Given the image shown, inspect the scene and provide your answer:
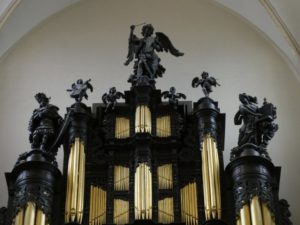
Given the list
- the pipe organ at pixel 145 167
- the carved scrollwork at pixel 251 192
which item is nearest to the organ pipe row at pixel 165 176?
the pipe organ at pixel 145 167

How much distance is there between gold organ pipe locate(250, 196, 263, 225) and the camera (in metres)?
14.2

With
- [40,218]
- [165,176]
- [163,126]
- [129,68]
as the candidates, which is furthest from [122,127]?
[129,68]

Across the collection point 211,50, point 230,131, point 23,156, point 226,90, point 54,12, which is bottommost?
point 23,156

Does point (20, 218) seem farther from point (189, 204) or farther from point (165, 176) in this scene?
point (189, 204)

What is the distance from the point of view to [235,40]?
20516 mm

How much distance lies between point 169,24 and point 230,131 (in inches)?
149

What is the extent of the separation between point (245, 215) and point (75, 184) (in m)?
3.35

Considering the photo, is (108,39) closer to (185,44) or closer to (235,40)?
(185,44)

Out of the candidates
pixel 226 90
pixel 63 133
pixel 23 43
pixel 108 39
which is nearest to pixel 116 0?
pixel 108 39

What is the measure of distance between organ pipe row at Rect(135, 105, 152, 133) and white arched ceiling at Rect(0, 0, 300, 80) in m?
4.92

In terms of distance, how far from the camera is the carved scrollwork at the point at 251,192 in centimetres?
1463

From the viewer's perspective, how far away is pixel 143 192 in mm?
15156

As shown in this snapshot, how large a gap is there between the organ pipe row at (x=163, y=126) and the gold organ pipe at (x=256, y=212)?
2.60 meters

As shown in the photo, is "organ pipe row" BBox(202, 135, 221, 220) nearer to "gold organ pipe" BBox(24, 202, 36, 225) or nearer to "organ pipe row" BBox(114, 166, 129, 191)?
"organ pipe row" BBox(114, 166, 129, 191)
